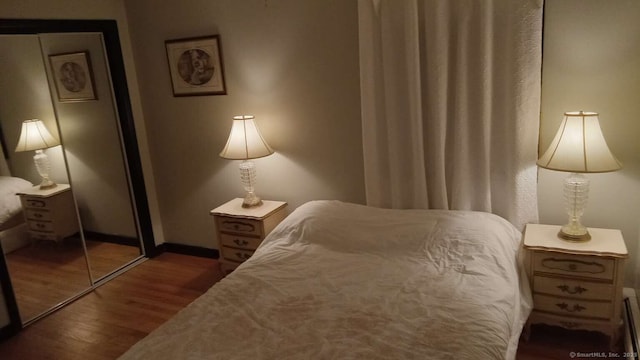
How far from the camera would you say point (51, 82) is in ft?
9.95

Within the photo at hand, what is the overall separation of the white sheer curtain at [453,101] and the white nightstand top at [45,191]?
225cm

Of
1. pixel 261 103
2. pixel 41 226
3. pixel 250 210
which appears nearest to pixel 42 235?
pixel 41 226

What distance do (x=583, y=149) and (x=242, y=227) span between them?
2.16 meters

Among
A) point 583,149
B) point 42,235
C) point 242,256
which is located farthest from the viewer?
point 242,256

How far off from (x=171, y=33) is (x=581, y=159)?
3011 millimetres

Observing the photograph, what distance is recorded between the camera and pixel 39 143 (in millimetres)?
2996

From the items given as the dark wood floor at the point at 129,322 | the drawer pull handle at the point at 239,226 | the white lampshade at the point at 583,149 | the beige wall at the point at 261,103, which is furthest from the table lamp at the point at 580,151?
the drawer pull handle at the point at 239,226

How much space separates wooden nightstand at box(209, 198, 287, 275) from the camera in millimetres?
3053

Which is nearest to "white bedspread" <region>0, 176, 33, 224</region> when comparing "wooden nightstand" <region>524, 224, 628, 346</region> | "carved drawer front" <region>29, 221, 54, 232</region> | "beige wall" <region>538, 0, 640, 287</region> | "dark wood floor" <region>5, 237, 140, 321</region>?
"carved drawer front" <region>29, 221, 54, 232</region>

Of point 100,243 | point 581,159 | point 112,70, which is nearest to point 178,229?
point 100,243

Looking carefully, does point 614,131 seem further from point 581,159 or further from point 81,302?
point 81,302

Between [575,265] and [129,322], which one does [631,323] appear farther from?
[129,322]

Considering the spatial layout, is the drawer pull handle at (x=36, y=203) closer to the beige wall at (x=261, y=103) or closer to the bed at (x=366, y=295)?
the beige wall at (x=261, y=103)

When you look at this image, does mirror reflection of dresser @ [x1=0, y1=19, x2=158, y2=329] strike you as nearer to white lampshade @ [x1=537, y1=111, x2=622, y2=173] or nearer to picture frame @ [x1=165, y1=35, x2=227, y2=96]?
picture frame @ [x1=165, y1=35, x2=227, y2=96]
